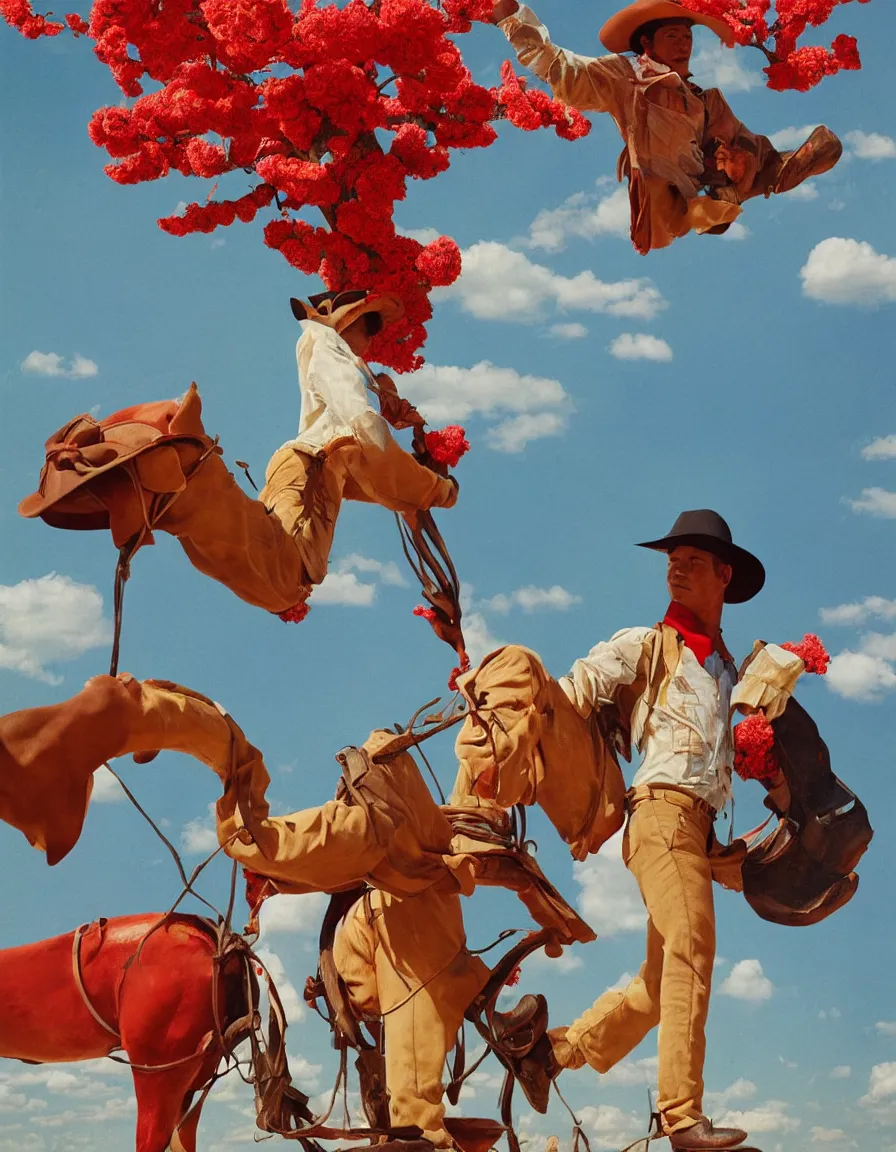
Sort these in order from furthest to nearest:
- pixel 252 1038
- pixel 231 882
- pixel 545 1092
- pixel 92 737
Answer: pixel 545 1092 < pixel 252 1038 < pixel 231 882 < pixel 92 737

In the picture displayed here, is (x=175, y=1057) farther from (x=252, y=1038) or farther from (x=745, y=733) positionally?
(x=745, y=733)

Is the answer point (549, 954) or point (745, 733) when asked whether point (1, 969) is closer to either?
point (549, 954)

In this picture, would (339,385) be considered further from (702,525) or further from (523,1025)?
(523,1025)

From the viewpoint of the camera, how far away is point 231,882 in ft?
18.6

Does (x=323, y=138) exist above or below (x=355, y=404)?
above

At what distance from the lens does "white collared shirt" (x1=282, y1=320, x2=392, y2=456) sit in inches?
248

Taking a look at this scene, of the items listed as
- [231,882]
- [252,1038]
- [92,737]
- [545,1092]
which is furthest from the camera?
[545,1092]

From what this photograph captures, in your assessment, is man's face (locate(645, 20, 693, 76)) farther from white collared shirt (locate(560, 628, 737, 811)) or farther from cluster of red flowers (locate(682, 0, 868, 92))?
white collared shirt (locate(560, 628, 737, 811))

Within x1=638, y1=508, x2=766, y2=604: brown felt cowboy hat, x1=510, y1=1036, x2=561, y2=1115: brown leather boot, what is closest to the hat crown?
→ x1=638, y1=508, x2=766, y2=604: brown felt cowboy hat

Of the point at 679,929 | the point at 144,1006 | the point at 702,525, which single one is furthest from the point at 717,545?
the point at 144,1006

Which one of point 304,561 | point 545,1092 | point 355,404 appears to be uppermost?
point 355,404

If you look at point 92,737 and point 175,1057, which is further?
point 175,1057

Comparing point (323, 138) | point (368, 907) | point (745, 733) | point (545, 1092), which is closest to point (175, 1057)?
point (368, 907)

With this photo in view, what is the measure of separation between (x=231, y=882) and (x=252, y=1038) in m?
0.64
